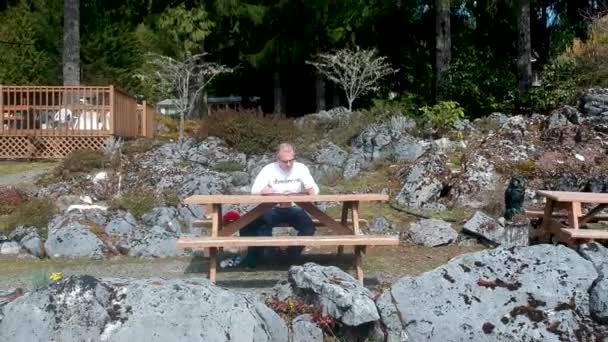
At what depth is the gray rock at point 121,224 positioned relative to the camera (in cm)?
1037

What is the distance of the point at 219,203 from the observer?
291 inches

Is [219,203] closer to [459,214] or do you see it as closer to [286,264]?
[286,264]

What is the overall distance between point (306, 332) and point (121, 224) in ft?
16.6

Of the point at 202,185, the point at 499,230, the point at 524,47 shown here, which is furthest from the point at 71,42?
the point at 499,230

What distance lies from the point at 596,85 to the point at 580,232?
36.6ft

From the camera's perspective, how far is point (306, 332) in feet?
19.8

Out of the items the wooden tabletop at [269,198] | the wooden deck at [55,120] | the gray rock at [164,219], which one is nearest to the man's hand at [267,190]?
the wooden tabletop at [269,198]

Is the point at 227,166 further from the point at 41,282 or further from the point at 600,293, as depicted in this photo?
the point at 600,293

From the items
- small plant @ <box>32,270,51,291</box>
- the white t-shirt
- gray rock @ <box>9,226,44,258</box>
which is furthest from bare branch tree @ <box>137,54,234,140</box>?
small plant @ <box>32,270,51,291</box>

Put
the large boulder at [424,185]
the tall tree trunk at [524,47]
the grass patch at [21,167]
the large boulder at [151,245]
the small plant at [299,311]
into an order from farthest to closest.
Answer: the tall tree trunk at [524,47]
the grass patch at [21,167]
the large boulder at [424,185]
the large boulder at [151,245]
the small plant at [299,311]

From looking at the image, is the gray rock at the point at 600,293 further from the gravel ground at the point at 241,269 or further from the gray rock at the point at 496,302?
the gravel ground at the point at 241,269

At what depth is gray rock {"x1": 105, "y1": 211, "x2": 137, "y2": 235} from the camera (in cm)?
1037

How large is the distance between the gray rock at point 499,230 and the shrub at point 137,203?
13.4 ft

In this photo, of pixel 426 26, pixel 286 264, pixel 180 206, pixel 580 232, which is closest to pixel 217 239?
pixel 286 264
